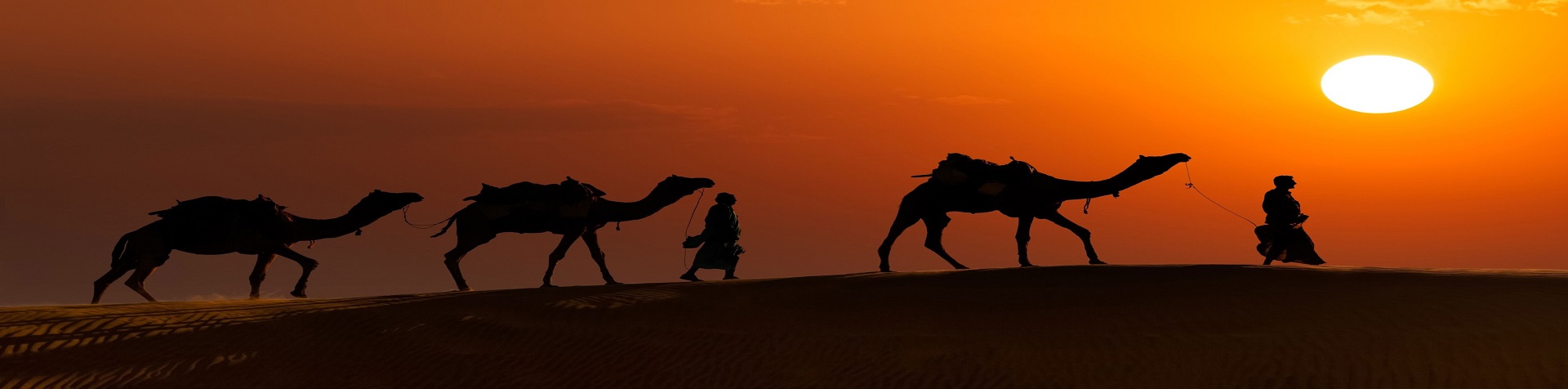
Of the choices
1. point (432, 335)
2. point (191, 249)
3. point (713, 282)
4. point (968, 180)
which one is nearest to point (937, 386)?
point (432, 335)

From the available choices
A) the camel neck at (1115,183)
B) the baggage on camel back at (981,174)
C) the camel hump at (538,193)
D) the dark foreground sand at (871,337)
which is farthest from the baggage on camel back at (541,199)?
the camel neck at (1115,183)

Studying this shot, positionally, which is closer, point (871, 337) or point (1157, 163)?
point (871, 337)

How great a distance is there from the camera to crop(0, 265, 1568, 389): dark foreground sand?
56.1 feet

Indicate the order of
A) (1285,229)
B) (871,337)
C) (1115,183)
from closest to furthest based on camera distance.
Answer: (871,337) < (1285,229) < (1115,183)

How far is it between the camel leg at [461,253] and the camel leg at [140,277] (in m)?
4.48

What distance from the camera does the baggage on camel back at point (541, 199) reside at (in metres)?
26.2

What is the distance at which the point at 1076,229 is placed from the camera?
26.2 metres

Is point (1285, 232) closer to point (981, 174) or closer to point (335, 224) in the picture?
point (981, 174)

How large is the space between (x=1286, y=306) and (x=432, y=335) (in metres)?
9.98

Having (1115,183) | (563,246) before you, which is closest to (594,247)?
(563,246)

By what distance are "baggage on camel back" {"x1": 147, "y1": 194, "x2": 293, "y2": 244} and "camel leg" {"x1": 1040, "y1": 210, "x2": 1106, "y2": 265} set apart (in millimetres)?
12054

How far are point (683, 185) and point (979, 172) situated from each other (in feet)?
15.7

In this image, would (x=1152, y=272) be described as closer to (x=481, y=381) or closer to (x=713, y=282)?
(x=713, y=282)

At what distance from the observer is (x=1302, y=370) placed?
16828 millimetres
